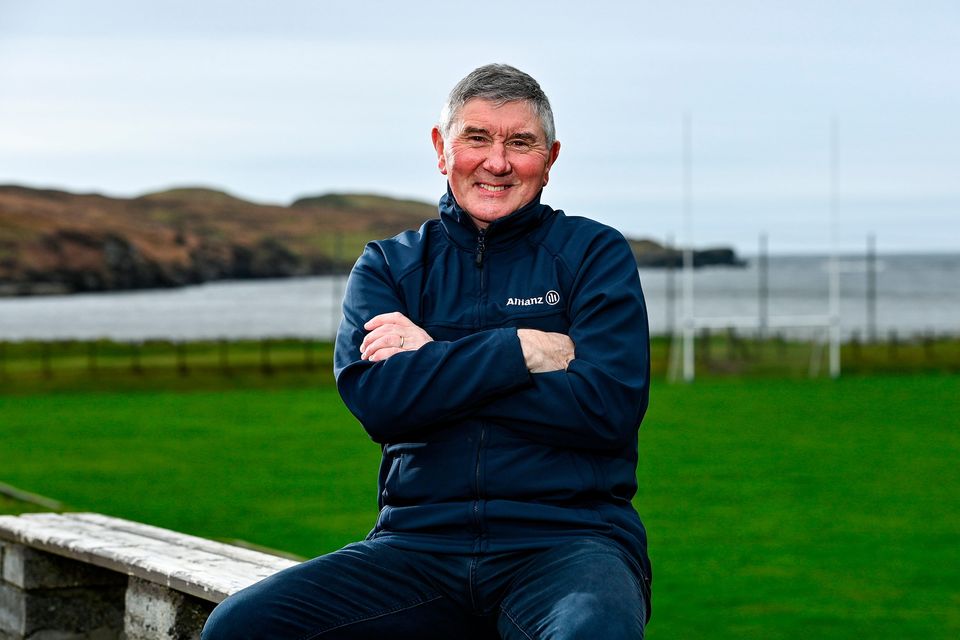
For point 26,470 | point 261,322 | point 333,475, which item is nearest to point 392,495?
point 333,475

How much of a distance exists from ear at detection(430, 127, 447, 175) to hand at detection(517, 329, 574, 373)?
44cm

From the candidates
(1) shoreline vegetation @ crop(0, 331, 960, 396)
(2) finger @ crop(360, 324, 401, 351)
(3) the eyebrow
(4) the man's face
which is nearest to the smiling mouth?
(4) the man's face

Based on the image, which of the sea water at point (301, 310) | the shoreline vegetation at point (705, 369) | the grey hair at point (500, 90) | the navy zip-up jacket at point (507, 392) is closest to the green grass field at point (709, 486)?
the navy zip-up jacket at point (507, 392)

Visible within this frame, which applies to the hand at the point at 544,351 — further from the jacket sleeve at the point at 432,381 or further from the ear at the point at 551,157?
the ear at the point at 551,157

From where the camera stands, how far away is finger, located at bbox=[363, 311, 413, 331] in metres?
2.77

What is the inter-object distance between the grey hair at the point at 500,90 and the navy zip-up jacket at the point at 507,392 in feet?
0.65

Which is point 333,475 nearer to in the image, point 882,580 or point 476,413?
point 882,580

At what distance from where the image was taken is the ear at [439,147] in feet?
9.52

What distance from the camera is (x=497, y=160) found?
2.76 metres

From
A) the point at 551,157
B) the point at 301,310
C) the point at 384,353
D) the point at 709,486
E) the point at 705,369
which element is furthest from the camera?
the point at 301,310

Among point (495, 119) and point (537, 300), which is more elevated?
point (495, 119)

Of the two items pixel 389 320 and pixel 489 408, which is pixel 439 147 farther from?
pixel 489 408

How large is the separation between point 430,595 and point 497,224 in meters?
0.76

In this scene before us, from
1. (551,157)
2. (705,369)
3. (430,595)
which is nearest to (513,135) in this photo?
(551,157)
